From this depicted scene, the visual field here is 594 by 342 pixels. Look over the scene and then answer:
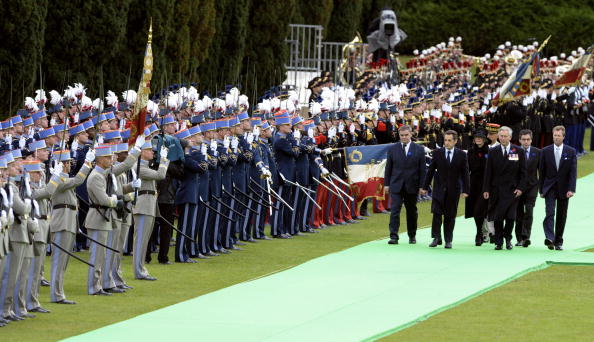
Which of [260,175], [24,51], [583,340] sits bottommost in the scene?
[583,340]

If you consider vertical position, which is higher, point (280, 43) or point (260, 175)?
point (280, 43)

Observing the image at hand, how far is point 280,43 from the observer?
36125mm

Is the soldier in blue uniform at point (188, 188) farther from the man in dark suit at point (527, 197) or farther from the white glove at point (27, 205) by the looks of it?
the white glove at point (27, 205)

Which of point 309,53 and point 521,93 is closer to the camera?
point 521,93

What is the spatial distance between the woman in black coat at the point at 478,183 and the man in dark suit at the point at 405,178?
0.80m

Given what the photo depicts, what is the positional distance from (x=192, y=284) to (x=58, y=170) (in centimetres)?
280

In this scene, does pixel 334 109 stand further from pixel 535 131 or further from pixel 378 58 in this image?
pixel 378 58

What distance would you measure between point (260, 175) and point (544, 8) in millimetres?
38512

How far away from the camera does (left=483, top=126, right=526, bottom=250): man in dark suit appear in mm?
20734

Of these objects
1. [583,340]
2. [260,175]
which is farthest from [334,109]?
[583,340]

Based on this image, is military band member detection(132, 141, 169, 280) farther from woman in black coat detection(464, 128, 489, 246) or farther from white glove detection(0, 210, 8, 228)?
woman in black coat detection(464, 128, 489, 246)

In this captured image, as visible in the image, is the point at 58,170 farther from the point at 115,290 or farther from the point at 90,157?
the point at 115,290

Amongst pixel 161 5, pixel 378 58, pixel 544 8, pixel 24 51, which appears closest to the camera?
pixel 24 51

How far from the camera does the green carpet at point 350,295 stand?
1423 cm
